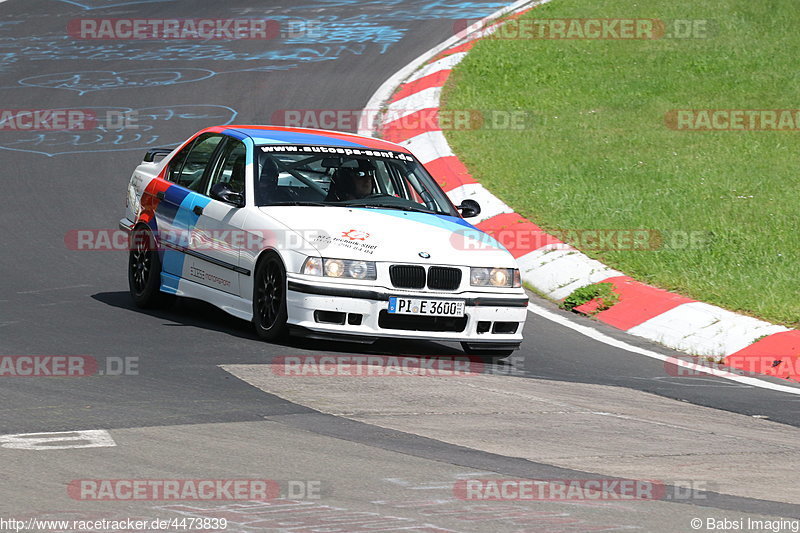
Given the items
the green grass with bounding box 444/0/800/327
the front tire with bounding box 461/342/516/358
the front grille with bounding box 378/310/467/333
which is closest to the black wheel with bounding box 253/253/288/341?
the front grille with bounding box 378/310/467/333

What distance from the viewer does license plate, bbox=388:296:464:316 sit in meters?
9.10

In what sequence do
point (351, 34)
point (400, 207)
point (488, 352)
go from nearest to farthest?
point (488, 352) < point (400, 207) < point (351, 34)

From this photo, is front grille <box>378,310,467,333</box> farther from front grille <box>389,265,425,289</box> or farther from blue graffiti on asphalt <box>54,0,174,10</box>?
blue graffiti on asphalt <box>54,0,174,10</box>

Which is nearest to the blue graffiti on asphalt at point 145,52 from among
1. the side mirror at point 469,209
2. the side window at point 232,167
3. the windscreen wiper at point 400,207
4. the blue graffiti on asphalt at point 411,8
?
the blue graffiti on asphalt at point 411,8

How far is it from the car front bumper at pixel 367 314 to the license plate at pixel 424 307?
0.09 ft

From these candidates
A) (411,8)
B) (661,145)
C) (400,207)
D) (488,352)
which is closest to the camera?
(488,352)

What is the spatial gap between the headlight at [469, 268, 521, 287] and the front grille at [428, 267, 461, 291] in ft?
0.39

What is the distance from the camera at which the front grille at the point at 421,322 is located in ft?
30.0

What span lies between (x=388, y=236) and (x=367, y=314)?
0.60 meters

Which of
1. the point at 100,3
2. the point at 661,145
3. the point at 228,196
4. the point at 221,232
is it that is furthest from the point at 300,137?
the point at 100,3

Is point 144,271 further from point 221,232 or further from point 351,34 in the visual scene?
point 351,34

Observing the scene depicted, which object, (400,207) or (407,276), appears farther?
(400,207)

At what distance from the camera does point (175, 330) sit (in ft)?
32.3

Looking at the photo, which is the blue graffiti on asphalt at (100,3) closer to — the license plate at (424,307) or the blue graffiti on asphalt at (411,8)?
the blue graffiti on asphalt at (411,8)
